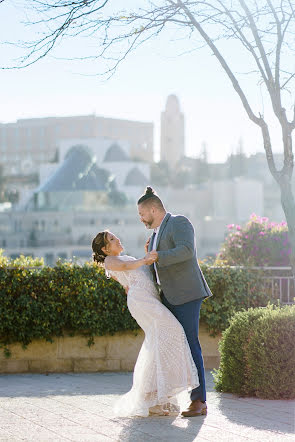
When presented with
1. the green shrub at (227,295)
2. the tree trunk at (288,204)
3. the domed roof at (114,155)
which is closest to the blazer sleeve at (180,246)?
the tree trunk at (288,204)

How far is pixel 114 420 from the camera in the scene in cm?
648

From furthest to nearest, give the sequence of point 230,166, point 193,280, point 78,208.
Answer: point 230,166, point 78,208, point 193,280

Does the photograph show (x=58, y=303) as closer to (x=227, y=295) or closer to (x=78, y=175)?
(x=227, y=295)

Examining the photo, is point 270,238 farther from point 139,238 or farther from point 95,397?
point 139,238

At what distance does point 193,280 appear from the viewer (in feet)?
21.8

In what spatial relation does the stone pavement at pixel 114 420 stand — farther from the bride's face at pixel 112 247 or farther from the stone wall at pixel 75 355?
the stone wall at pixel 75 355

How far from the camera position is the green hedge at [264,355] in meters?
7.44

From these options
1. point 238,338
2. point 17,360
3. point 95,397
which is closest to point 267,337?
point 238,338

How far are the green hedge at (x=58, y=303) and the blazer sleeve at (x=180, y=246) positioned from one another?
3.75 meters

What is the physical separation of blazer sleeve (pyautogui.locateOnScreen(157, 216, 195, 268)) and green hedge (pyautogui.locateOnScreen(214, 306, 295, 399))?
138 cm

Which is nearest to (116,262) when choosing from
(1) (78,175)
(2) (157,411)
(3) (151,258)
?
(3) (151,258)

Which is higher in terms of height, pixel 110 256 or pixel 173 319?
pixel 110 256

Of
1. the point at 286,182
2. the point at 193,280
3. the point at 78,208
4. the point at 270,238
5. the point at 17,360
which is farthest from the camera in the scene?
the point at 78,208

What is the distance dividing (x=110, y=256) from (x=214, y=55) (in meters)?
2.55
